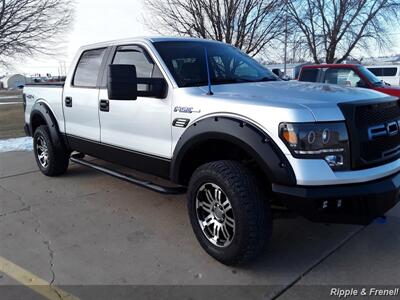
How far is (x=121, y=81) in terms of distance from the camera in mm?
3443

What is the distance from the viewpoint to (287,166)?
2900mm

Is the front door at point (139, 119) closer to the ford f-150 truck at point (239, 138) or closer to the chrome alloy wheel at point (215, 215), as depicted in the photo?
the ford f-150 truck at point (239, 138)

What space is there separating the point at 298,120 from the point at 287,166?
33 cm

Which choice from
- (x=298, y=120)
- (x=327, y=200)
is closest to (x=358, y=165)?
(x=327, y=200)

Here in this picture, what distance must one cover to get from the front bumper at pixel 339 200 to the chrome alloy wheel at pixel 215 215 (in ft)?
1.68

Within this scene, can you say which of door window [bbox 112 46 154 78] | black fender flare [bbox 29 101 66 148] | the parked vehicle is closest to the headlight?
door window [bbox 112 46 154 78]

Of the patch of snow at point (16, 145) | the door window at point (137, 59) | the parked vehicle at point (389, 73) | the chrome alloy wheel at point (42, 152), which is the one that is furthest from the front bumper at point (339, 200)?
the parked vehicle at point (389, 73)

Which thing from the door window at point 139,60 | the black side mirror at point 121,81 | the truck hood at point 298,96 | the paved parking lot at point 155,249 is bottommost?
the paved parking lot at point 155,249

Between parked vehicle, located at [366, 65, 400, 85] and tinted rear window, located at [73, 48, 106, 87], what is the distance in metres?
18.6

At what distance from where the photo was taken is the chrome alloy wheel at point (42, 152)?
611 centimetres

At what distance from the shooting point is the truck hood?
292 cm

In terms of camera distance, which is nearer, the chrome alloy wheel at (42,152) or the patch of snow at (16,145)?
the chrome alloy wheel at (42,152)

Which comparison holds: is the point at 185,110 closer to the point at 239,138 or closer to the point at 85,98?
the point at 239,138

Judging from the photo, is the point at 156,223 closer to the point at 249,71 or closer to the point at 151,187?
the point at 151,187
